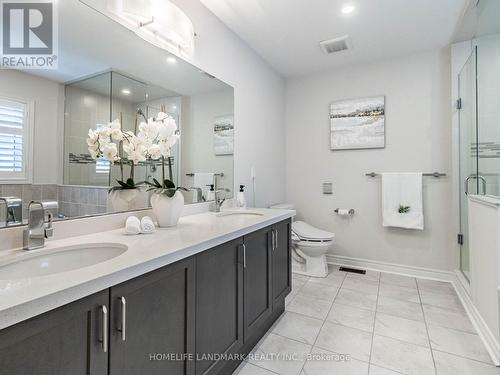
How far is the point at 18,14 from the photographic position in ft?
3.26

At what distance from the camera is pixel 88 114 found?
119 cm

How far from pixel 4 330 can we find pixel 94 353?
9.8 inches

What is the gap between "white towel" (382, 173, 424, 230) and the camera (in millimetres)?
2689

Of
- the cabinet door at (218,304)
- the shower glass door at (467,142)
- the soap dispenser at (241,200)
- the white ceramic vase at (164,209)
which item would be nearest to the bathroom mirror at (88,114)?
the white ceramic vase at (164,209)

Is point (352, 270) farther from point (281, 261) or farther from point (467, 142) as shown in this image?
point (467, 142)

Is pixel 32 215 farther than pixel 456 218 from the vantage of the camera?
No

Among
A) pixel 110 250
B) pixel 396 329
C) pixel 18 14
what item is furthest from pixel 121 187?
pixel 396 329

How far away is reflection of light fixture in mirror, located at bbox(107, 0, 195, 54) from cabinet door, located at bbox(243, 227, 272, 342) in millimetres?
1337

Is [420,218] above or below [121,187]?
below

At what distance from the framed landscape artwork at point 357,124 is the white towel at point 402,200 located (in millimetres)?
447

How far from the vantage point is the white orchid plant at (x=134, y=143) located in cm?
128

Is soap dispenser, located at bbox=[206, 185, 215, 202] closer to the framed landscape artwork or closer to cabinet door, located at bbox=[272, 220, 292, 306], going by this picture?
cabinet door, located at bbox=[272, 220, 292, 306]

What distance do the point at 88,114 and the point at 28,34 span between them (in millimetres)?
354

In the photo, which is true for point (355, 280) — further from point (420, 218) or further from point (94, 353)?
point (94, 353)
